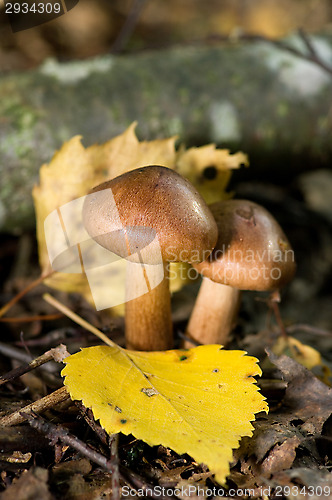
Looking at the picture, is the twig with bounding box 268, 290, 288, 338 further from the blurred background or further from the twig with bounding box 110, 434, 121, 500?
the blurred background

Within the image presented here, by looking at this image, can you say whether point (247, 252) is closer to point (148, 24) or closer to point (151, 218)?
point (151, 218)

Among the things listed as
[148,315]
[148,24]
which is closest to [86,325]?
[148,315]

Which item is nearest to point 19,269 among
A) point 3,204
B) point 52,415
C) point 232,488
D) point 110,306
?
point 3,204

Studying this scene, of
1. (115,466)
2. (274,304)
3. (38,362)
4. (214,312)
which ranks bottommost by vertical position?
(274,304)

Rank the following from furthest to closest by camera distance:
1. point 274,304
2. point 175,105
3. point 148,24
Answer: point 148,24, point 175,105, point 274,304

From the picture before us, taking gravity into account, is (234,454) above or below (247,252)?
below

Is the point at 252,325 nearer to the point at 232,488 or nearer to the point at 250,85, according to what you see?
the point at 232,488

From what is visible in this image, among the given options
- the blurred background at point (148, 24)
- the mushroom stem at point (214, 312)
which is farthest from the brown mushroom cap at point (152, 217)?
the blurred background at point (148, 24)
